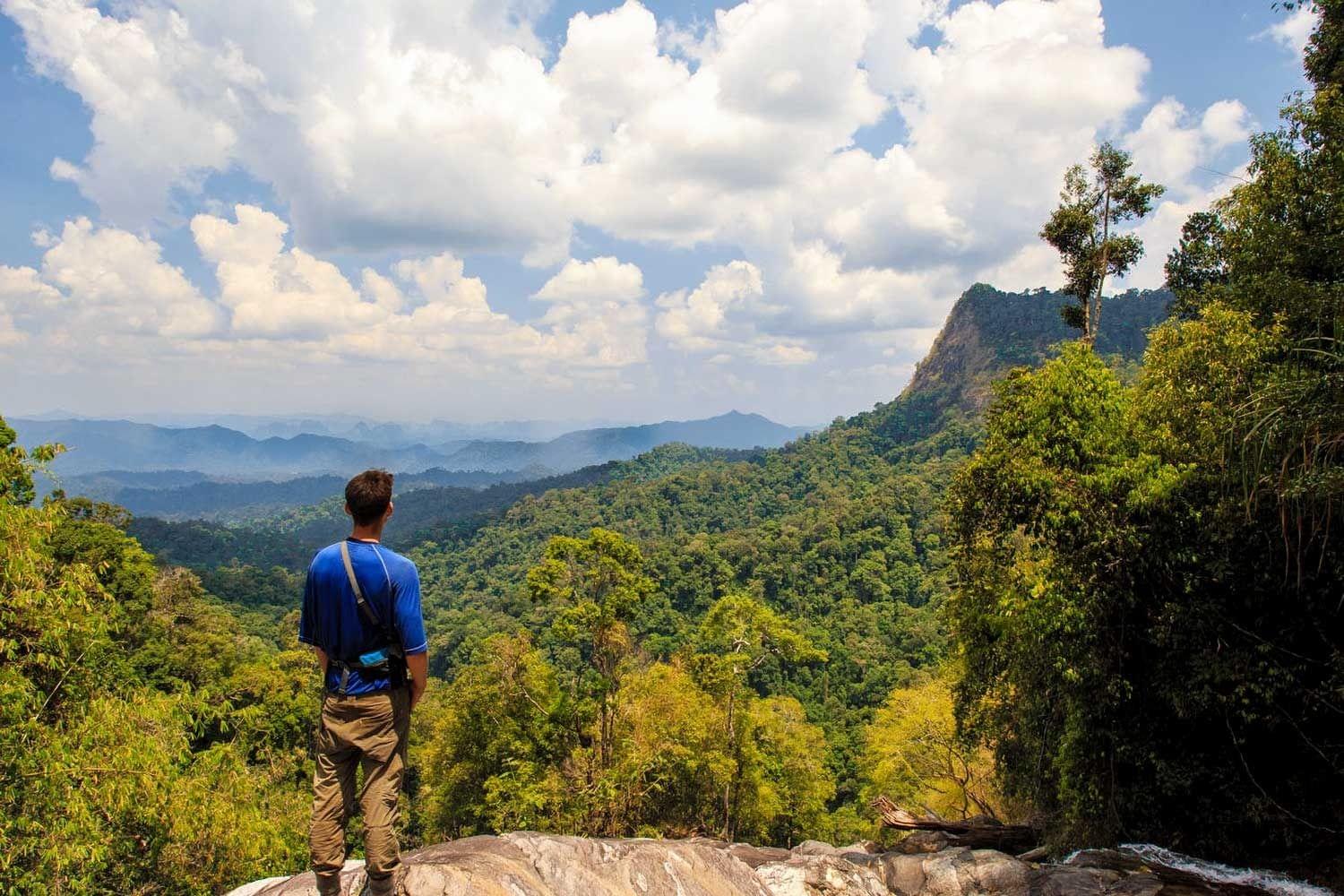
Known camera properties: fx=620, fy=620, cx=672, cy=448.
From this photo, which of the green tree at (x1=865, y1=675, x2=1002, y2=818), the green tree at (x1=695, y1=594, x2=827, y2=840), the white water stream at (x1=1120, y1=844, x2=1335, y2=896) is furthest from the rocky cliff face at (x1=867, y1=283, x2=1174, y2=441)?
the white water stream at (x1=1120, y1=844, x2=1335, y2=896)

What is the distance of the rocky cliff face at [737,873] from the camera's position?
5.22 m

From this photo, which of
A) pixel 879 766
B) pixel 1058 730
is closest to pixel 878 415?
pixel 879 766

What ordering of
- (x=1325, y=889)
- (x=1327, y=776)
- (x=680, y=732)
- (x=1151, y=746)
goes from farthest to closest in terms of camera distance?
(x=680, y=732)
(x=1151, y=746)
(x=1327, y=776)
(x=1325, y=889)

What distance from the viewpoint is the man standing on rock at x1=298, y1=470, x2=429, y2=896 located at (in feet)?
12.4

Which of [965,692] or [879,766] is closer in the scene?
[965,692]

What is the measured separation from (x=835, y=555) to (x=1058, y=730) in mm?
73936

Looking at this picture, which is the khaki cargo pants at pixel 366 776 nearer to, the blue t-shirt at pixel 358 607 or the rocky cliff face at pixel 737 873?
the blue t-shirt at pixel 358 607

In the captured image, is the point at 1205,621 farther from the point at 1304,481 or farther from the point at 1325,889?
the point at 1304,481

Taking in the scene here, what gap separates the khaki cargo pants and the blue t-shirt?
0.48 ft

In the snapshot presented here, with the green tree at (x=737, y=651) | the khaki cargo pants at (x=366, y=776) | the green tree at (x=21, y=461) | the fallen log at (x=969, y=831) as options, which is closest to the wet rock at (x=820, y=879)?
the fallen log at (x=969, y=831)

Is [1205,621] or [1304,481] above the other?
[1304,481]

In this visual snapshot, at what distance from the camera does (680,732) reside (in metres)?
16.9

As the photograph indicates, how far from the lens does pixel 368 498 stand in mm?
3824

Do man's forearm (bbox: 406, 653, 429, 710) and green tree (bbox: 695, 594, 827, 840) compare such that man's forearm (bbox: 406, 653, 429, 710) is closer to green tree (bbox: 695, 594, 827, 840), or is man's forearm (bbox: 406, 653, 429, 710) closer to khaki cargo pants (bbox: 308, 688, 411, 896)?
khaki cargo pants (bbox: 308, 688, 411, 896)
